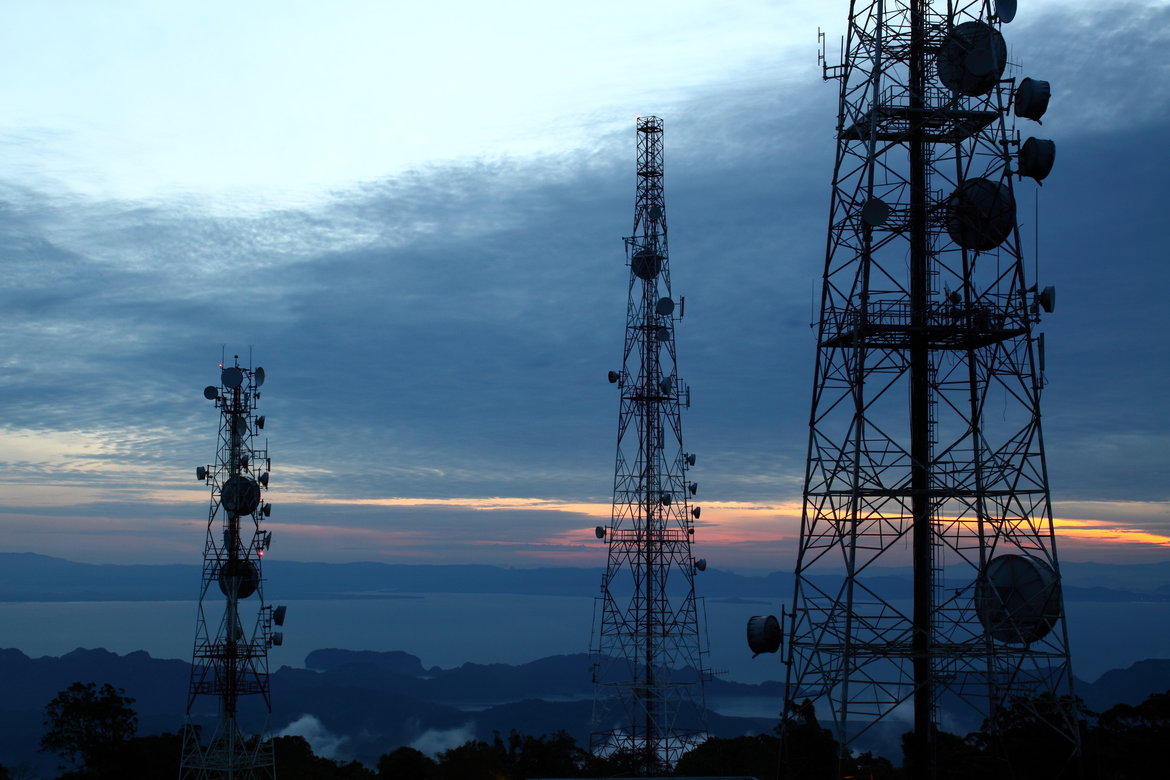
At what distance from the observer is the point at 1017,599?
2992 centimetres

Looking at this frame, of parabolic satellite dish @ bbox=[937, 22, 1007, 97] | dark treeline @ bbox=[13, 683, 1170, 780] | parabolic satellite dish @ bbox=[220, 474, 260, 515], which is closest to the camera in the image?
parabolic satellite dish @ bbox=[937, 22, 1007, 97]

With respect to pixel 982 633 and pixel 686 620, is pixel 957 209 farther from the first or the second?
pixel 686 620

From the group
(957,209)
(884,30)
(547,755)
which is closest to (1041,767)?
(957,209)

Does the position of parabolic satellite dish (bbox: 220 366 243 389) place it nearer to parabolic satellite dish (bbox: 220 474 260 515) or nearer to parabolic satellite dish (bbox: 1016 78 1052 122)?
parabolic satellite dish (bbox: 220 474 260 515)

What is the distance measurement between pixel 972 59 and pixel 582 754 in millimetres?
55328

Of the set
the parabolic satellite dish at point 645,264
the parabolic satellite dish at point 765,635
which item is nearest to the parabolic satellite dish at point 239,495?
the parabolic satellite dish at point 645,264

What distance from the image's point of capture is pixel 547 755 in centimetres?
6975

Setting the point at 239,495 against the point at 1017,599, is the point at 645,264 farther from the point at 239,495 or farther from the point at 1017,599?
the point at 1017,599

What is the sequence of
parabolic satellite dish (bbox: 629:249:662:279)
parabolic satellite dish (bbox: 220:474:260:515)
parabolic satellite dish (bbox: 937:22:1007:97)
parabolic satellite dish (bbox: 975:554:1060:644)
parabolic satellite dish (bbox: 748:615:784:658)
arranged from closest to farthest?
parabolic satellite dish (bbox: 975:554:1060:644) → parabolic satellite dish (bbox: 937:22:1007:97) → parabolic satellite dish (bbox: 748:615:784:658) → parabolic satellite dish (bbox: 220:474:260:515) → parabolic satellite dish (bbox: 629:249:662:279)

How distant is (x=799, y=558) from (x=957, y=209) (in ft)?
35.1

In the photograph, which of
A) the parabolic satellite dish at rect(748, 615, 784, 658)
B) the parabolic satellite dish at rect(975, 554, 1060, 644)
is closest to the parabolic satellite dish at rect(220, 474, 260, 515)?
the parabolic satellite dish at rect(748, 615, 784, 658)

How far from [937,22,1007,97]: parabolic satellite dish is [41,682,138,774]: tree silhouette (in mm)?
56132

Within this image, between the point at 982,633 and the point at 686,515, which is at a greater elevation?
the point at 686,515

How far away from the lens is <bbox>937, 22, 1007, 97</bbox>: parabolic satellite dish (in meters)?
30.0
